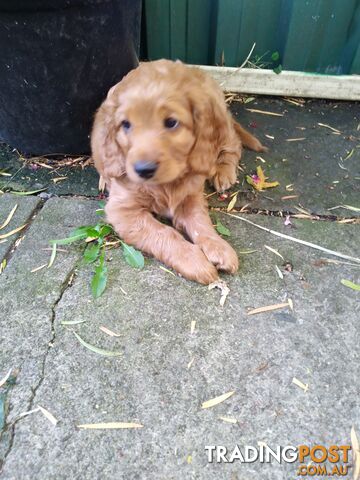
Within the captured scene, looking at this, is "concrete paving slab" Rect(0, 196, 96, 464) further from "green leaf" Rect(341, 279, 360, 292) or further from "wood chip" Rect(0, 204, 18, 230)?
"green leaf" Rect(341, 279, 360, 292)

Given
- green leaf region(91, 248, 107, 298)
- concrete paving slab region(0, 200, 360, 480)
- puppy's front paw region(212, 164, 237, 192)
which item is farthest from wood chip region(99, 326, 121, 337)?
puppy's front paw region(212, 164, 237, 192)

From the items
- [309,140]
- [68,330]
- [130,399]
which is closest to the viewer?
[130,399]

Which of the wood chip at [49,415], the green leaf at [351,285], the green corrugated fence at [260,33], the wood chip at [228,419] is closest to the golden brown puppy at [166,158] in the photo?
the green leaf at [351,285]

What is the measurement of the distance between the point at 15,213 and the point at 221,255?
1.33 m

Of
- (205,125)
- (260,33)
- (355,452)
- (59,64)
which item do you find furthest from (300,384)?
(260,33)

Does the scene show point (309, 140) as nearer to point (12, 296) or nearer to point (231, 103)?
point (231, 103)

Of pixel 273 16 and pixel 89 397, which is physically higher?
A: pixel 273 16

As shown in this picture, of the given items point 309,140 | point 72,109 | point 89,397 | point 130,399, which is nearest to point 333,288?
point 130,399

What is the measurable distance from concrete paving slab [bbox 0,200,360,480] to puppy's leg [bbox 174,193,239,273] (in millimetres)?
114

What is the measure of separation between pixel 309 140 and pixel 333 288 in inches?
59.2

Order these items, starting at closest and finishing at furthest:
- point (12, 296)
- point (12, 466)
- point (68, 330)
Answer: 1. point (12, 466)
2. point (68, 330)
3. point (12, 296)

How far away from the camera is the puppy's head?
187cm

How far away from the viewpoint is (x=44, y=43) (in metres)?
2.33

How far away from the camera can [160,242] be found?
216 cm
